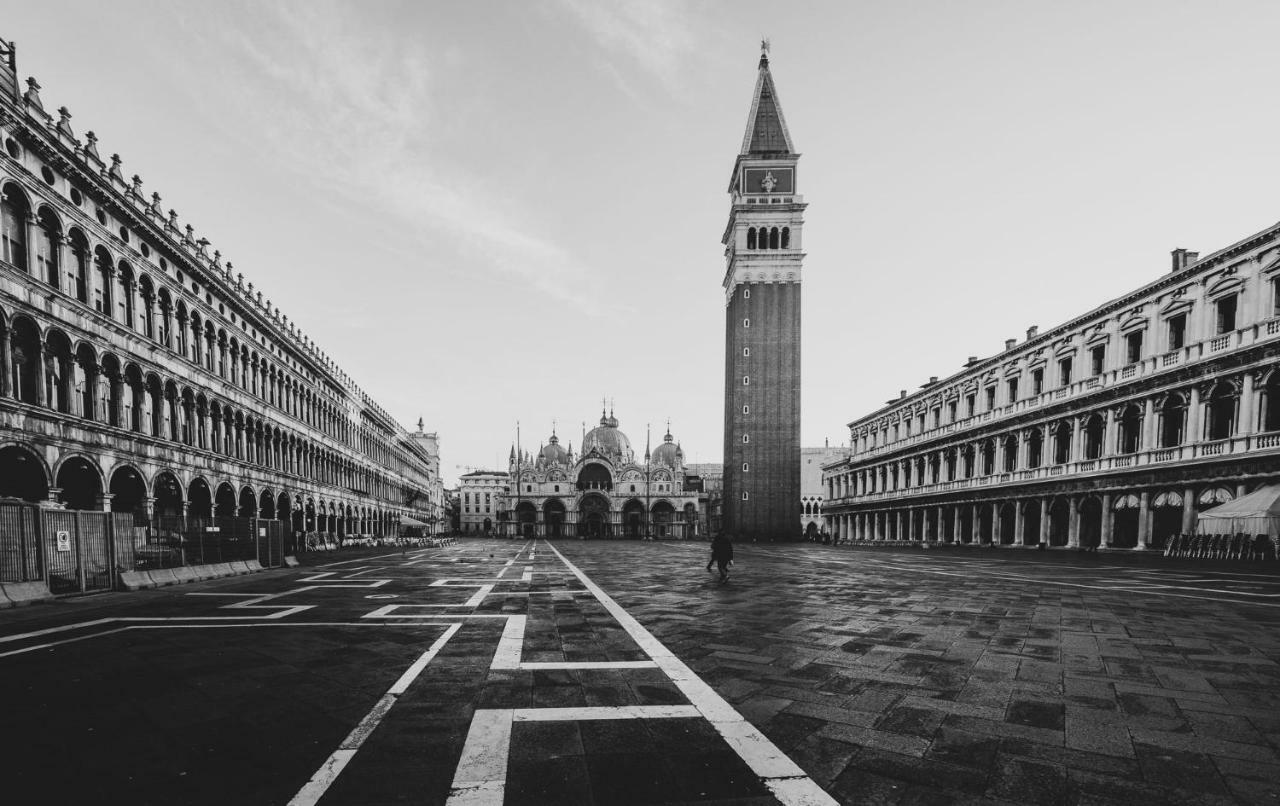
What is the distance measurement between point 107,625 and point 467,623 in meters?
5.30

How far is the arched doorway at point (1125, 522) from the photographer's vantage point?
27516 mm

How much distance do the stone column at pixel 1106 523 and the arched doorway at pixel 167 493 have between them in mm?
40777

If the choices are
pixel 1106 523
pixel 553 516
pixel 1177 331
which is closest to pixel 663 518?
pixel 553 516

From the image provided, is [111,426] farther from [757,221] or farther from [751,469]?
[757,221]

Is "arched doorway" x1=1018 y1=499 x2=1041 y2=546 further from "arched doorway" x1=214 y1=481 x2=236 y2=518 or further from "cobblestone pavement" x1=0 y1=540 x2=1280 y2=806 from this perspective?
"arched doorway" x1=214 y1=481 x2=236 y2=518

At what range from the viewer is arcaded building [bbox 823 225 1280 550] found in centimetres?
2273

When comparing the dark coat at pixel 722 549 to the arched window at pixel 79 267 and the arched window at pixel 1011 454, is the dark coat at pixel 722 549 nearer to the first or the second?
the arched window at pixel 79 267

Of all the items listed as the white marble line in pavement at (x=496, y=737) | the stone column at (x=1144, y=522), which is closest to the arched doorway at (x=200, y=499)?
the white marble line in pavement at (x=496, y=737)

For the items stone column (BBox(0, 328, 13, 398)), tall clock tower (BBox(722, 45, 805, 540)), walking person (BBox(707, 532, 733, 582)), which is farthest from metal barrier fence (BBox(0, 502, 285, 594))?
tall clock tower (BBox(722, 45, 805, 540))

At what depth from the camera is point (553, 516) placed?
90.5 metres

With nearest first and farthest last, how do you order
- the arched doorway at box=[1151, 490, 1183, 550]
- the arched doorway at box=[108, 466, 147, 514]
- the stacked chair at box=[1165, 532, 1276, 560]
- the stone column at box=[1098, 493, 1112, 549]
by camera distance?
the stacked chair at box=[1165, 532, 1276, 560], the arched doorway at box=[108, 466, 147, 514], the arched doorway at box=[1151, 490, 1183, 550], the stone column at box=[1098, 493, 1112, 549]

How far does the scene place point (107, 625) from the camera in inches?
345

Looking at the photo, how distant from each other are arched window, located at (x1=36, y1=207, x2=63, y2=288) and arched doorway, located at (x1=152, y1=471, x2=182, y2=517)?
27.0 feet

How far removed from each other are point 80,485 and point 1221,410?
4256cm
